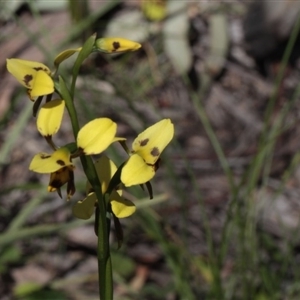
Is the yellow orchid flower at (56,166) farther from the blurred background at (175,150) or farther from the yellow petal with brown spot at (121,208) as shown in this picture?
the blurred background at (175,150)

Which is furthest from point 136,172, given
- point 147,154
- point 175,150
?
point 175,150

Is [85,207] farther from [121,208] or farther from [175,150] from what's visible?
[175,150]

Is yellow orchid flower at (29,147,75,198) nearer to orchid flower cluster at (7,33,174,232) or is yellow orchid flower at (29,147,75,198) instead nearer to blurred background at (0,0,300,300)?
orchid flower cluster at (7,33,174,232)

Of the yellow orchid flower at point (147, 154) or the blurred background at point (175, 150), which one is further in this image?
the blurred background at point (175, 150)

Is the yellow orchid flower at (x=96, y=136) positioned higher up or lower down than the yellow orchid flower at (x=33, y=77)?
lower down

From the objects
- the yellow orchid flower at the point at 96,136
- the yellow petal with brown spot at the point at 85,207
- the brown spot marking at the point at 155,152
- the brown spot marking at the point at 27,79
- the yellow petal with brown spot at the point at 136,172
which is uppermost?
the brown spot marking at the point at 27,79

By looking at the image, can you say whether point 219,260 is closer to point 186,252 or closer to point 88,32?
point 186,252

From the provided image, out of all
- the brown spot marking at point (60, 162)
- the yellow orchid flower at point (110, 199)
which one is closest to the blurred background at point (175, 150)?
the yellow orchid flower at point (110, 199)
